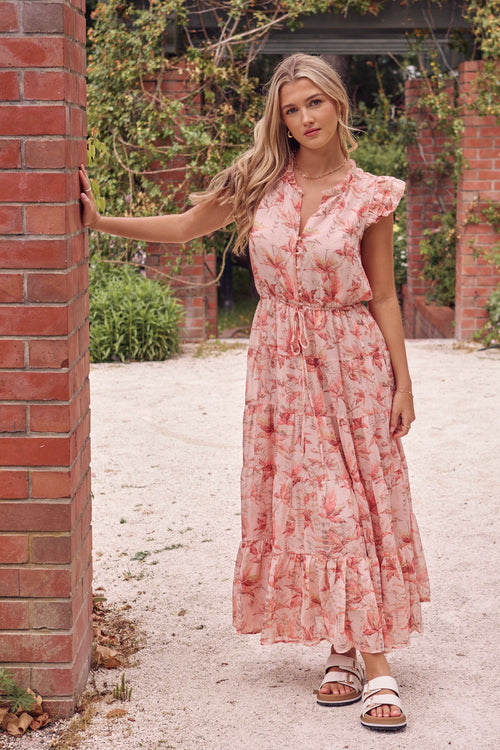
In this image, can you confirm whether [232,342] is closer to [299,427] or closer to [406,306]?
[406,306]

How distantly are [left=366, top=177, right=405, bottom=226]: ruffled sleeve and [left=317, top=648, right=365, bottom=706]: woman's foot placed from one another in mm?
1240

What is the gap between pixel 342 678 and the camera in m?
2.79

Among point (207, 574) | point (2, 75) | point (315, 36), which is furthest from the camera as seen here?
point (315, 36)

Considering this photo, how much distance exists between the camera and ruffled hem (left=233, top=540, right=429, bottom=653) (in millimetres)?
2668

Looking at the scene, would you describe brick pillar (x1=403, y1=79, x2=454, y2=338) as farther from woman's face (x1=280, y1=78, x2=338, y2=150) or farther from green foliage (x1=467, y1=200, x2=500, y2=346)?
woman's face (x1=280, y1=78, x2=338, y2=150)

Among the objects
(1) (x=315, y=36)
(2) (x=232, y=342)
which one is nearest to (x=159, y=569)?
(2) (x=232, y=342)

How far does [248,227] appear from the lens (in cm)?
281

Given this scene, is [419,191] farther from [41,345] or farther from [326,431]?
[41,345]

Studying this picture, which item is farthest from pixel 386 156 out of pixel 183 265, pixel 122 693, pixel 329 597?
pixel 122 693

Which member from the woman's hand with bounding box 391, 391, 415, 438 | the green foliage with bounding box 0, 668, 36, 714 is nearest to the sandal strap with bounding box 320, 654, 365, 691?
the woman's hand with bounding box 391, 391, 415, 438

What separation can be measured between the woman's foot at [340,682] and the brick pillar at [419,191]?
8305 millimetres

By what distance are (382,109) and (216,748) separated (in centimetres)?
1200

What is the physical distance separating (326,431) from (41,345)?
79 cm

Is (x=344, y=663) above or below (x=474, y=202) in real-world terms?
below
